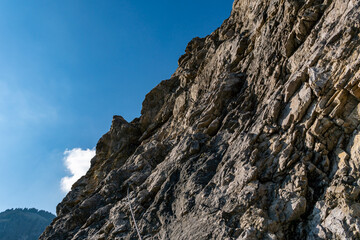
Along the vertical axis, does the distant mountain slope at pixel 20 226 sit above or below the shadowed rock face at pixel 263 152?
above

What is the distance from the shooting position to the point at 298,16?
18234mm

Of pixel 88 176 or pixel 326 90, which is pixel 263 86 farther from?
pixel 88 176

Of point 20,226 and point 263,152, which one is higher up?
point 20,226

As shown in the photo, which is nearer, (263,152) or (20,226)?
(263,152)

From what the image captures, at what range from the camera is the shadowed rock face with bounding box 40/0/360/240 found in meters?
11.9

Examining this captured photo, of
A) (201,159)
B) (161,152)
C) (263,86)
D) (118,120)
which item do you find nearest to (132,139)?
(118,120)

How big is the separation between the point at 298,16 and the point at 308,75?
19.7 feet

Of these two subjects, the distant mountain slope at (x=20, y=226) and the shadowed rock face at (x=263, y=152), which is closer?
the shadowed rock face at (x=263, y=152)

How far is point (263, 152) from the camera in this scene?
14.8 m

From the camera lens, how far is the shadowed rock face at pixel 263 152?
11.9 m

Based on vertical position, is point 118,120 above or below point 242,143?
above

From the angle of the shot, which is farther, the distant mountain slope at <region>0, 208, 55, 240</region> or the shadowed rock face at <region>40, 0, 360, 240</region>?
the distant mountain slope at <region>0, 208, 55, 240</region>

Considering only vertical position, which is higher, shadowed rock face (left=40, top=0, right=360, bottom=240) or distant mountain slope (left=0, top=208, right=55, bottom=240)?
distant mountain slope (left=0, top=208, right=55, bottom=240)

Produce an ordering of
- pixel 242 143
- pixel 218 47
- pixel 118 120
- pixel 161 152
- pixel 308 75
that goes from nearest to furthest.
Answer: pixel 308 75 → pixel 242 143 → pixel 161 152 → pixel 218 47 → pixel 118 120
